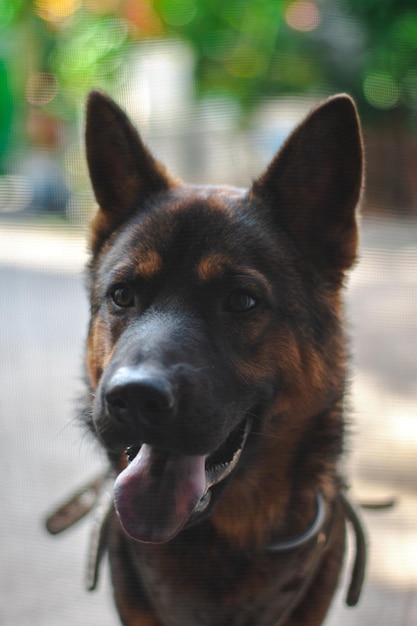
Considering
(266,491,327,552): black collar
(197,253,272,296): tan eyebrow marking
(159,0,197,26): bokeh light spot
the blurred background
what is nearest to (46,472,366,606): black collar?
(266,491,327,552): black collar

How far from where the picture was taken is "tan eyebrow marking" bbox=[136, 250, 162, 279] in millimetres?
1571

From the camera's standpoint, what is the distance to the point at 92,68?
197 centimetres

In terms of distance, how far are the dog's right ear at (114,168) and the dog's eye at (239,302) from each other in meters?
0.45

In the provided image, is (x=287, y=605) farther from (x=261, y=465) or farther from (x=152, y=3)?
(x=152, y=3)

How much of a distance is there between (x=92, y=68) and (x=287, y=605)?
5.38 feet

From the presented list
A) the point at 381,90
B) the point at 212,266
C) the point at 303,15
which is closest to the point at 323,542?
the point at 212,266

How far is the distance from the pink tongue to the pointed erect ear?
67 cm

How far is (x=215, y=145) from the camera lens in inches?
81.2

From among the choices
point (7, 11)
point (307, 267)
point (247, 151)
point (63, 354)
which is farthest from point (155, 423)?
point (63, 354)

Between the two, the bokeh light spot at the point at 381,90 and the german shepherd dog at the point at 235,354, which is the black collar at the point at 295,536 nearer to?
the german shepherd dog at the point at 235,354

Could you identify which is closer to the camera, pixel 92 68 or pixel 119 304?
pixel 119 304

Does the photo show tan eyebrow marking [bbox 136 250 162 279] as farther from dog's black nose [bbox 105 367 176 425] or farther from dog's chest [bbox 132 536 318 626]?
dog's chest [bbox 132 536 318 626]

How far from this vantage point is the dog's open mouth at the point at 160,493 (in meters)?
1.36

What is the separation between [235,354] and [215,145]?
845 mm
